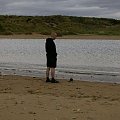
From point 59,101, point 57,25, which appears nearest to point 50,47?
point 59,101

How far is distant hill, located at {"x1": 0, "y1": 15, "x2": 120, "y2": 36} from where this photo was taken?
70519 millimetres

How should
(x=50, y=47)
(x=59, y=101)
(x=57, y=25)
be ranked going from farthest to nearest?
1. (x=57, y=25)
2. (x=50, y=47)
3. (x=59, y=101)

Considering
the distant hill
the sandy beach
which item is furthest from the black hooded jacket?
the distant hill

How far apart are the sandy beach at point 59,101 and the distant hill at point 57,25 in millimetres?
51650

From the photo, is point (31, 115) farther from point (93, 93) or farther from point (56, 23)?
point (56, 23)

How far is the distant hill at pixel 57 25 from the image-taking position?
7052 cm

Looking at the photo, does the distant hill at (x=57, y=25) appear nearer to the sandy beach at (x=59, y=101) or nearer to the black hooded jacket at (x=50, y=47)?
the black hooded jacket at (x=50, y=47)

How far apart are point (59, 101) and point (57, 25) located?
254ft

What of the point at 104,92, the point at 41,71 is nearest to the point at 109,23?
the point at 41,71

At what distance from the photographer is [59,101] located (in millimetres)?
10070

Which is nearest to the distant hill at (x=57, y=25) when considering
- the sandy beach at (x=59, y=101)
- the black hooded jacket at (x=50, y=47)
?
the black hooded jacket at (x=50, y=47)

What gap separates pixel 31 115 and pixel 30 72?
9.83 m

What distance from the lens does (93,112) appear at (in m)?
8.84

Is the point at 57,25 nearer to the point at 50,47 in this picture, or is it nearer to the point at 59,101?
the point at 50,47
